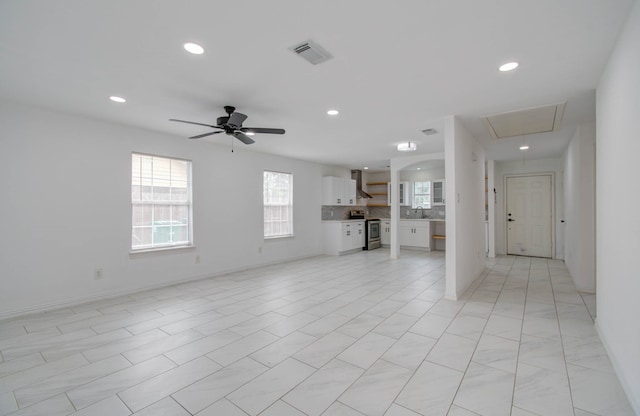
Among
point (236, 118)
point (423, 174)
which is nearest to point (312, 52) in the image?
point (236, 118)

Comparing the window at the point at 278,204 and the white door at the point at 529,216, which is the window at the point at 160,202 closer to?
the window at the point at 278,204

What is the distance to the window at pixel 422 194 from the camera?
8.74 metres

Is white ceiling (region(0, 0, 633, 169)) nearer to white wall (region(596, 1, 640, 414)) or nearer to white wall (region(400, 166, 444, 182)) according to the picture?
white wall (region(596, 1, 640, 414))

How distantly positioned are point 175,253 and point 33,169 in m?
2.13

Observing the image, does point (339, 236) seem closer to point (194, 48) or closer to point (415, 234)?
point (415, 234)

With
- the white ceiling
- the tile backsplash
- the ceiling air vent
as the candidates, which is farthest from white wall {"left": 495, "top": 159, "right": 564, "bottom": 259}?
the ceiling air vent

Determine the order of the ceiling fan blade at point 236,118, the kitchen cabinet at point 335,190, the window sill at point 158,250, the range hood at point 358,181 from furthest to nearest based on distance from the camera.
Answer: the range hood at point 358,181 → the kitchen cabinet at point 335,190 → the window sill at point 158,250 → the ceiling fan blade at point 236,118

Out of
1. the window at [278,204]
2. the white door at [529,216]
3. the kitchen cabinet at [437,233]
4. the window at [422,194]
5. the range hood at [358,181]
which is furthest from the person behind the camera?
the range hood at [358,181]

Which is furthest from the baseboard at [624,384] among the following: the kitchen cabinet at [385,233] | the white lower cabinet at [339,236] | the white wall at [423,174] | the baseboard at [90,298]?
the kitchen cabinet at [385,233]

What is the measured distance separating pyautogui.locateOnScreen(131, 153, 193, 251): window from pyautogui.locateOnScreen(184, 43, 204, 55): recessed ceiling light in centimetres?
291

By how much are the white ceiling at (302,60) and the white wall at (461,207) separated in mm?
460

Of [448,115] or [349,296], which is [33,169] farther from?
[448,115]

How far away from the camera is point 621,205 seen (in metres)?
2.09

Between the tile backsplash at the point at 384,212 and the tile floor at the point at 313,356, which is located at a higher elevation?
the tile backsplash at the point at 384,212
